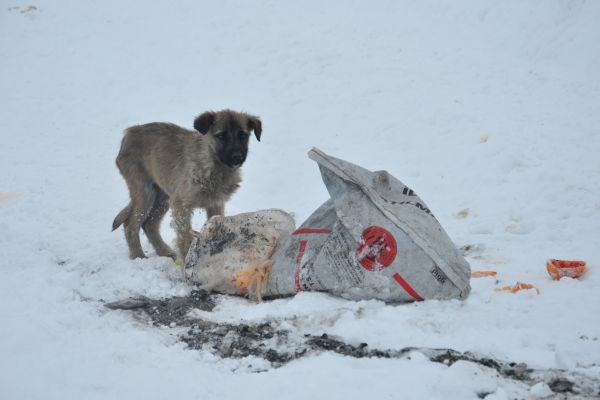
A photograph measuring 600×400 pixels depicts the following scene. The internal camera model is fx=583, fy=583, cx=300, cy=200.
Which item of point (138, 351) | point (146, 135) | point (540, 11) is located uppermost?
point (540, 11)

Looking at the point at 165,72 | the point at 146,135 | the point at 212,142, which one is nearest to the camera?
the point at 212,142

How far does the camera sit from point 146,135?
6.72 metres

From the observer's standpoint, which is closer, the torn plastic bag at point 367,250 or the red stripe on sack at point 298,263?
the torn plastic bag at point 367,250

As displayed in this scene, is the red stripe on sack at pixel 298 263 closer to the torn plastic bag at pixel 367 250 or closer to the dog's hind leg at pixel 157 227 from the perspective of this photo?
the torn plastic bag at pixel 367 250

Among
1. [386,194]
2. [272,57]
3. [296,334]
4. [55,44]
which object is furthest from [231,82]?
[296,334]

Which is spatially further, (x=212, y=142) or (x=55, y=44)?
(x=55, y=44)

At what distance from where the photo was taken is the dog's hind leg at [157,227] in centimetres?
684

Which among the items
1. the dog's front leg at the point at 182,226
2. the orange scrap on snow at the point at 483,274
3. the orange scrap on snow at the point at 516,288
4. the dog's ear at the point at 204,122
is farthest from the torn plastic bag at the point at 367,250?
the dog's ear at the point at 204,122

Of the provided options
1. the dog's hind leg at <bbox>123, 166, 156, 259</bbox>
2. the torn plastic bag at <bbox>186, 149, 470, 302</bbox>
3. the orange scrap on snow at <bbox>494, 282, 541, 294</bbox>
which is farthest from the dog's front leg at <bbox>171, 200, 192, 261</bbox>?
the orange scrap on snow at <bbox>494, 282, 541, 294</bbox>

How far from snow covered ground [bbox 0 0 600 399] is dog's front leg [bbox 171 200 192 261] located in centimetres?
42

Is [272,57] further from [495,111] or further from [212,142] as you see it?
[212,142]

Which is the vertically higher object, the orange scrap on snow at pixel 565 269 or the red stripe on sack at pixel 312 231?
the red stripe on sack at pixel 312 231

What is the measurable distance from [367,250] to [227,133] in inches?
99.1

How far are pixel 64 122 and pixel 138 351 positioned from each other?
9143 mm
